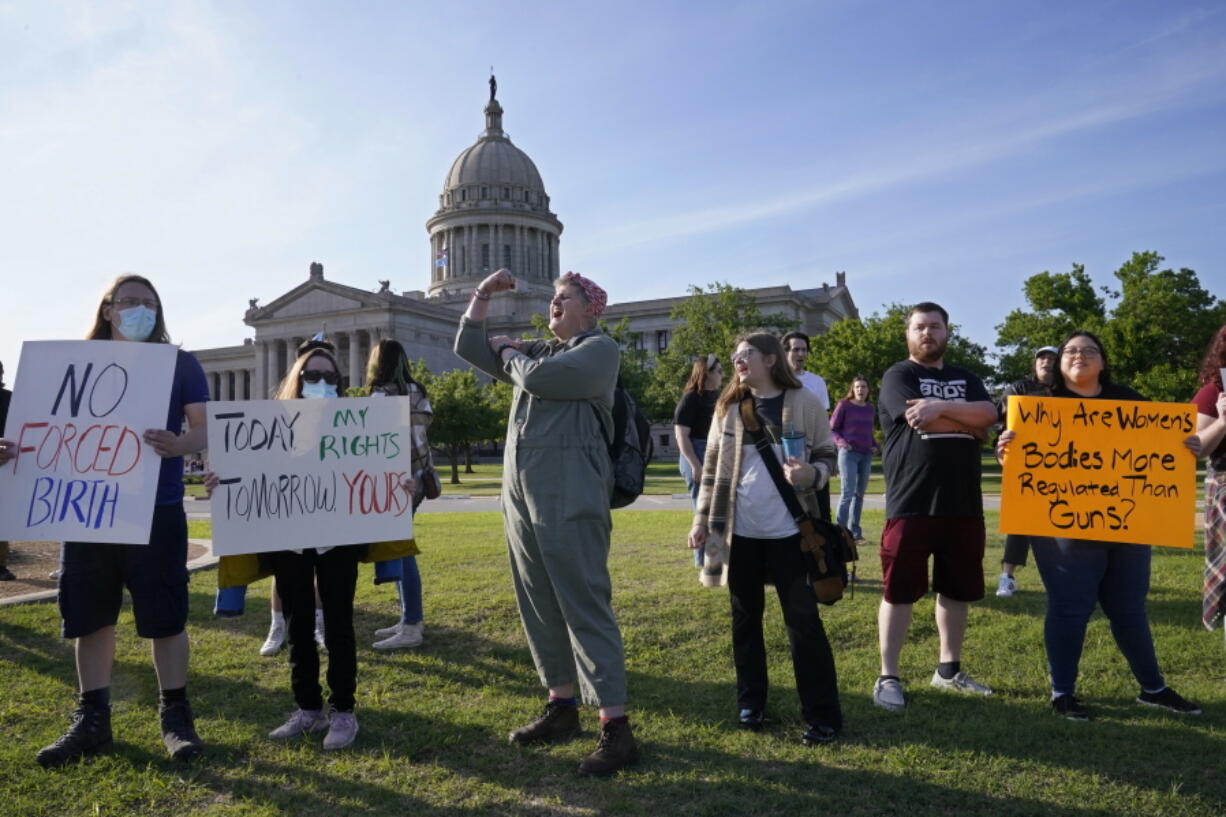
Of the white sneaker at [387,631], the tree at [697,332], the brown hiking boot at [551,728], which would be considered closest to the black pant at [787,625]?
the brown hiking boot at [551,728]

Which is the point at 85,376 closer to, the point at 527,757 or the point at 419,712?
→ the point at 419,712

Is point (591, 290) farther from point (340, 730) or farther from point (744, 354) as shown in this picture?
point (340, 730)

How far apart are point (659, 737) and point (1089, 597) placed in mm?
2537

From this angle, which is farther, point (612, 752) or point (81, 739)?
point (81, 739)

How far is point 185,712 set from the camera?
4527 mm

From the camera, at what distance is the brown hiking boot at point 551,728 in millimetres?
4508

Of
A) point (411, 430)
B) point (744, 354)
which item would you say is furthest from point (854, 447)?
point (411, 430)

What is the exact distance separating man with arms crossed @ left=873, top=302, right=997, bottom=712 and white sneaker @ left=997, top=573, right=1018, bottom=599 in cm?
302

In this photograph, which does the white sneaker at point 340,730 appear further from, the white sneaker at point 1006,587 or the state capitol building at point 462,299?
the state capitol building at point 462,299

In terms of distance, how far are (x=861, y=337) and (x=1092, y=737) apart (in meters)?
41.6

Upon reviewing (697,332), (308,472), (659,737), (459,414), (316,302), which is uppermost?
(316,302)

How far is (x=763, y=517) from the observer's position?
4.66 metres

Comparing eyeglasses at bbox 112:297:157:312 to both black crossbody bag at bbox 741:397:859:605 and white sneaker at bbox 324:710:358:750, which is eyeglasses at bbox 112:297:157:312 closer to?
white sneaker at bbox 324:710:358:750

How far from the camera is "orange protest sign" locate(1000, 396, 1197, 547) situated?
15.9 ft
